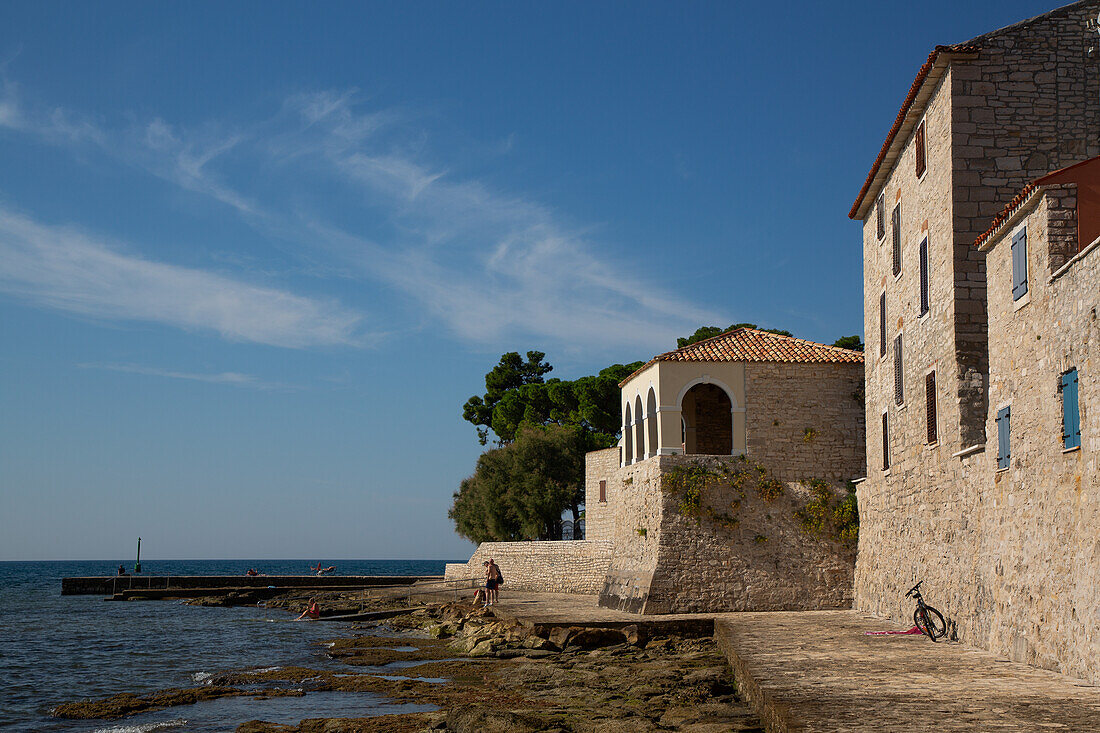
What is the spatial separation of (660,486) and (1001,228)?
1247cm

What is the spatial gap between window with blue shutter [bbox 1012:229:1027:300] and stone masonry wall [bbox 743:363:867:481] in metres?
12.1

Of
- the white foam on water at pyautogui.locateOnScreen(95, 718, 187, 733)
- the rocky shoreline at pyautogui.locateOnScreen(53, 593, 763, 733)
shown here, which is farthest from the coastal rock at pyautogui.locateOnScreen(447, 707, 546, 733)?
the white foam on water at pyautogui.locateOnScreen(95, 718, 187, 733)

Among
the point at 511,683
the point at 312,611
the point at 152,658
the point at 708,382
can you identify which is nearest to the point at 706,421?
the point at 708,382

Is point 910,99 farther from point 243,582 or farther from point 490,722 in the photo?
point 243,582

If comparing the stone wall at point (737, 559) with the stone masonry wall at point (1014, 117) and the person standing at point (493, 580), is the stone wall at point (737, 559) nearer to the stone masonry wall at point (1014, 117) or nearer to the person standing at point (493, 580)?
the person standing at point (493, 580)

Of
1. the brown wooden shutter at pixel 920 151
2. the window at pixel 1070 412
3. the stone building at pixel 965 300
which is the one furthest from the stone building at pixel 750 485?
the window at pixel 1070 412

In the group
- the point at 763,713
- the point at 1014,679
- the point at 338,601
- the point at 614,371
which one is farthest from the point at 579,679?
the point at 614,371

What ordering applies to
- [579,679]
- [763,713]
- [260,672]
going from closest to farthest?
[763,713] → [579,679] → [260,672]

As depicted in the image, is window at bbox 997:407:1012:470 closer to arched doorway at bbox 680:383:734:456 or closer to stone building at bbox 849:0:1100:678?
stone building at bbox 849:0:1100:678

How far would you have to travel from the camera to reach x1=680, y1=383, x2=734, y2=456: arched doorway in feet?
92.2

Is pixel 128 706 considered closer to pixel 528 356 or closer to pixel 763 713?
pixel 763 713

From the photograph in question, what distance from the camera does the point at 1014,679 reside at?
11039 millimetres

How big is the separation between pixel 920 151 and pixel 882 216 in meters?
3.29

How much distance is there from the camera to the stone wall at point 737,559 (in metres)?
23.4
